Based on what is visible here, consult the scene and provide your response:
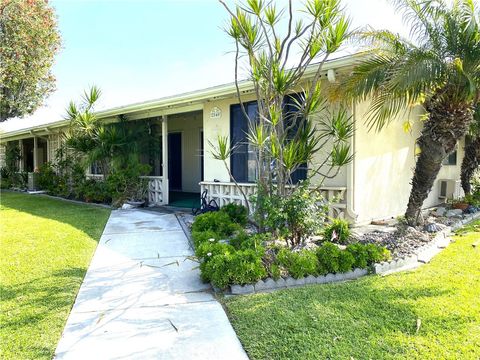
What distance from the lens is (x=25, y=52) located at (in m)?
14.4

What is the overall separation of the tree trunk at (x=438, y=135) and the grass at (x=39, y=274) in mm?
6231

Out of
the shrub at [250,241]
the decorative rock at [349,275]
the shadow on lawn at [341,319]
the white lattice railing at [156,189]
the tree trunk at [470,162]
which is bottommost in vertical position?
the shadow on lawn at [341,319]

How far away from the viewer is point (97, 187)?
12.2m

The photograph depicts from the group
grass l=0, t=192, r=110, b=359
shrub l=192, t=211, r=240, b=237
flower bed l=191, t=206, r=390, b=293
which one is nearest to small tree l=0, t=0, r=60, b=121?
grass l=0, t=192, r=110, b=359

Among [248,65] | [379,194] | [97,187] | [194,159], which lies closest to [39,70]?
[97,187]

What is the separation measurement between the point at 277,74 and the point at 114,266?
12.5ft

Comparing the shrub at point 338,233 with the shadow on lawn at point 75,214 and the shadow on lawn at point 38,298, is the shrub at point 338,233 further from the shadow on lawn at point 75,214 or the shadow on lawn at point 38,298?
the shadow on lawn at point 75,214

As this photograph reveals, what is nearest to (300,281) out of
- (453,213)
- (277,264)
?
(277,264)

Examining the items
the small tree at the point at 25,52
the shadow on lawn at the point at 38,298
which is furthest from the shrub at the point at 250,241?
the small tree at the point at 25,52

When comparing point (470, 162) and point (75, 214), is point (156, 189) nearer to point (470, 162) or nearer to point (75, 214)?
point (75, 214)

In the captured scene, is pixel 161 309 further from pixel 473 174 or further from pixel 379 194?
pixel 473 174

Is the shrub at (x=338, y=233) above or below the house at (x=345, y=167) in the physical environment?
below

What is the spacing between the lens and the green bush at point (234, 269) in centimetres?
411

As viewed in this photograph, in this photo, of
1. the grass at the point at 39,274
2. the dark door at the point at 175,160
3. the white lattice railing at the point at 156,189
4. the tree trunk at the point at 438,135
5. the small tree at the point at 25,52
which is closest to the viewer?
the grass at the point at 39,274
